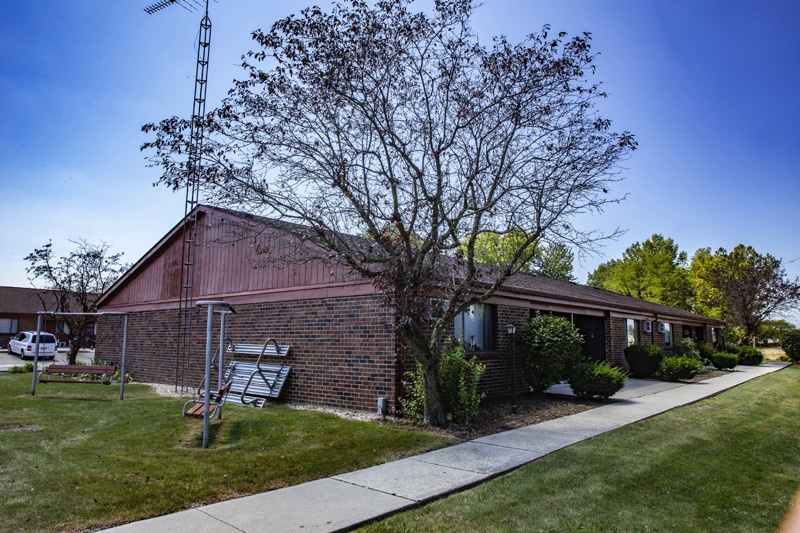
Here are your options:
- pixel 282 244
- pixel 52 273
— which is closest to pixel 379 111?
pixel 282 244

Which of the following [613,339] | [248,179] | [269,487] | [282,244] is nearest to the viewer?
[269,487]

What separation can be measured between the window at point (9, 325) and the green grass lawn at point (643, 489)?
156 ft

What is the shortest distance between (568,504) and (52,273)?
74.4 feet

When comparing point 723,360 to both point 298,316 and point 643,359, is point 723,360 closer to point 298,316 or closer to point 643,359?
point 643,359

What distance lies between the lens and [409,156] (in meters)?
9.12

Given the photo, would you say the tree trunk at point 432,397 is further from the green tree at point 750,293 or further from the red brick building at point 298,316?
the green tree at point 750,293

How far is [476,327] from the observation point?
12.6 m

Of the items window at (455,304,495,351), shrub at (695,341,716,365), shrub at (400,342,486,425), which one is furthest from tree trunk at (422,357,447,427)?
shrub at (695,341,716,365)

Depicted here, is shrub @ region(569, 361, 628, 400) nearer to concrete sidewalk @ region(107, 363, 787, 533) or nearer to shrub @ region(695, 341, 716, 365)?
concrete sidewalk @ region(107, 363, 787, 533)

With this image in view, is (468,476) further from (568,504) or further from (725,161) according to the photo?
(725,161)

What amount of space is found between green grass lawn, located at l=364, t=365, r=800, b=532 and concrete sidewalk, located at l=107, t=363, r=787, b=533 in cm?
27

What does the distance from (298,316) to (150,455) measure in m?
5.73

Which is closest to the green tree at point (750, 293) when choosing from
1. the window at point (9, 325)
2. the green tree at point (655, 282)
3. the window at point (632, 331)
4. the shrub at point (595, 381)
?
the green tree at point (655, 282)

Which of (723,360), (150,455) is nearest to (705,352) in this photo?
(723,360)
